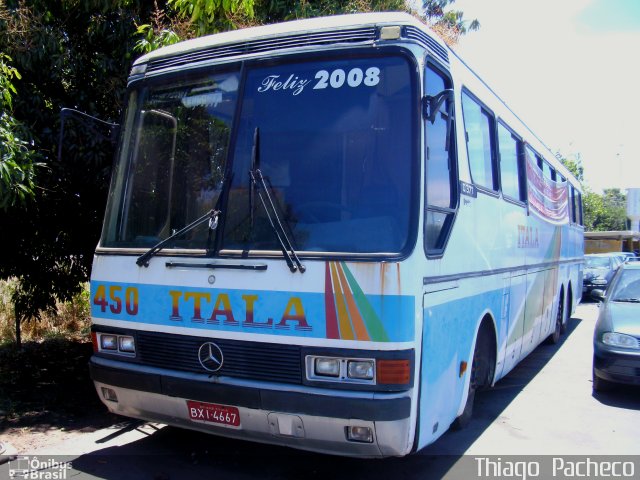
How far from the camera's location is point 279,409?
379cm

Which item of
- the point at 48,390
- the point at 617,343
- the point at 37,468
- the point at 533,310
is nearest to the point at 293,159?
the point at 37,468

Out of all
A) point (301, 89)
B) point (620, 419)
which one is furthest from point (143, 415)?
point (620, 419)

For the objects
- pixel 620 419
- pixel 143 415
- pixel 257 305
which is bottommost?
pixel 620 419

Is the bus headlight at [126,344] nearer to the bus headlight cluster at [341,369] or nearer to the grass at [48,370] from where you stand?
the bus headlight cluster at [341,369]

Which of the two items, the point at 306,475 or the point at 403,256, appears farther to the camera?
the point at 306,475

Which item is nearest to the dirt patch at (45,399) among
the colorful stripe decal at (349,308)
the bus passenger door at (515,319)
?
the colorful stripe decal at (349,308)

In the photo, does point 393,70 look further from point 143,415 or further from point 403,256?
point 143,415

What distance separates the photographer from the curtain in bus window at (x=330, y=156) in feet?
12.6

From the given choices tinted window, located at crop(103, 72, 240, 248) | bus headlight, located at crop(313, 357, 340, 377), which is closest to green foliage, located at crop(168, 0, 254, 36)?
tinted window, located at crop(103, 72, 240, 248)

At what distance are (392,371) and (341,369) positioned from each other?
0.33 meters

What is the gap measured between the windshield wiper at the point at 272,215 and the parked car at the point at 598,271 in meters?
16.7

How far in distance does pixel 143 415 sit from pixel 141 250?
4.20 feet

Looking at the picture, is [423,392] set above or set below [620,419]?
above

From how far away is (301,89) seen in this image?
4.16m
